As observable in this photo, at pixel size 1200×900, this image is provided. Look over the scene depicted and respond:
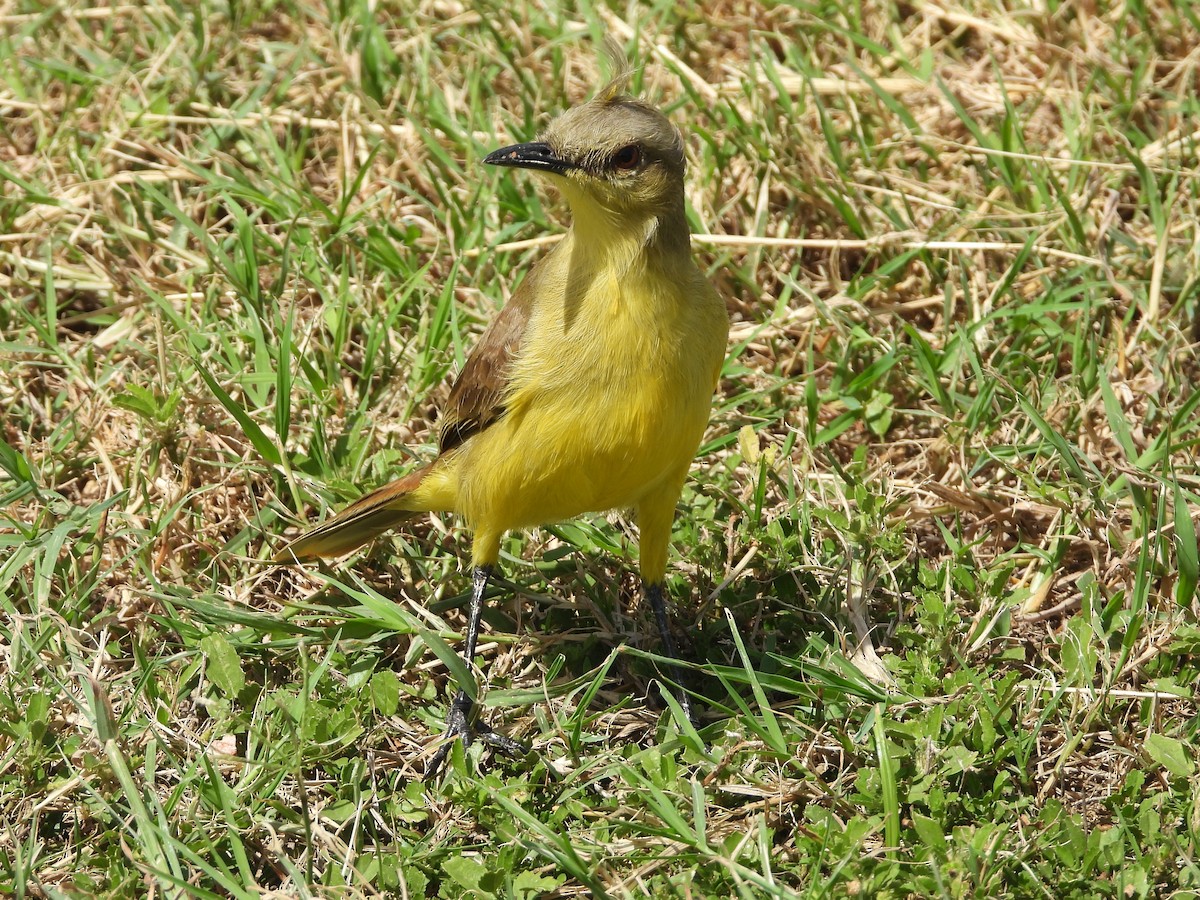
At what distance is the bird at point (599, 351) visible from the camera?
4.00m

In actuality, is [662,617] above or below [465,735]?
above

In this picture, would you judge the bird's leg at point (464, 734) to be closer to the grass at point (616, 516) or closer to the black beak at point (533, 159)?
the grass at point (616, 516)

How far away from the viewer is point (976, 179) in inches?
245

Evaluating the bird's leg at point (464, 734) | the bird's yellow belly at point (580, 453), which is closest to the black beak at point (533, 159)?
the bird's yellow belly at point (580, 453)

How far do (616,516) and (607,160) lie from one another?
156 centimetres

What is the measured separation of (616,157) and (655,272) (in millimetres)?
358

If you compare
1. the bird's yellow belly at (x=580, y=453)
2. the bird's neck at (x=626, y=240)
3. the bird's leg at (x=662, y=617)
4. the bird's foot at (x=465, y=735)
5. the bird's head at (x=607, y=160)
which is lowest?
the bird's foot at (x=465, y=735)

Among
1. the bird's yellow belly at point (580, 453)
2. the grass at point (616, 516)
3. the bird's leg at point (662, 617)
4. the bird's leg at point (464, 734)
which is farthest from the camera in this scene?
the bird's leg at point (662, 617)

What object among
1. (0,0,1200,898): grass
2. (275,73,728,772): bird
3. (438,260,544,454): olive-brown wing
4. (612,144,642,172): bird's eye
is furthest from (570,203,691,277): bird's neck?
(0,0,1200,898): grass

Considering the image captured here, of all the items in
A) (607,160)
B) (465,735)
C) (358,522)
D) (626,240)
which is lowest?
(465,735)

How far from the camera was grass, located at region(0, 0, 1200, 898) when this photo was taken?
3.86 metres

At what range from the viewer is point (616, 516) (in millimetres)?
5152

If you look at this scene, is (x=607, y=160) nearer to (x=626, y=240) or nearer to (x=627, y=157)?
(x=627, y=157)

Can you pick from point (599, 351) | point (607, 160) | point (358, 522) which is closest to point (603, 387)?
point (599, 351)
